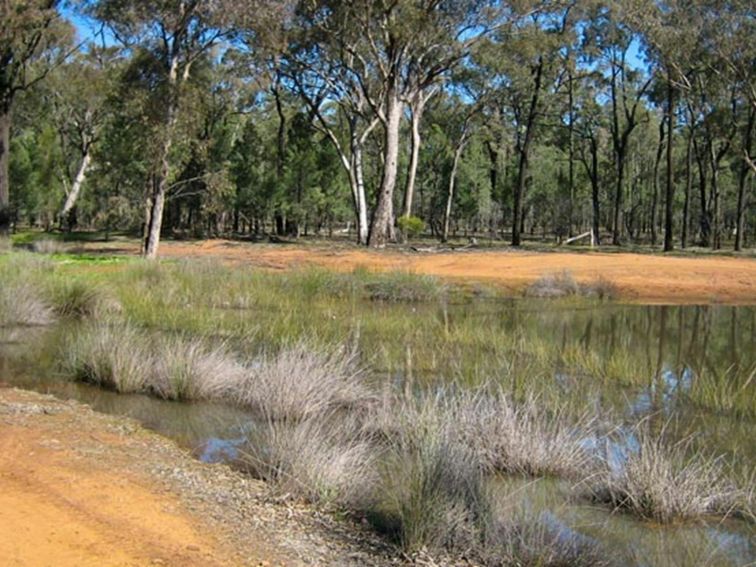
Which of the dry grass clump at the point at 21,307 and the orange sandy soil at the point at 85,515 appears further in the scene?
the dry grass clump at the point at 21,307

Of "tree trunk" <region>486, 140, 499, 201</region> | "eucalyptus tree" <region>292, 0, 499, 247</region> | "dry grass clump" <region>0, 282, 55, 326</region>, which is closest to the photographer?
"dry grass clump" <region>0, 282, 55, 326</region>

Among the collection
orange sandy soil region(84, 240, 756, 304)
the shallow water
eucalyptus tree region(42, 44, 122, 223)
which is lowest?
the shallow water

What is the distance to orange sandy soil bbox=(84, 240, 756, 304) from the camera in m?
25.3

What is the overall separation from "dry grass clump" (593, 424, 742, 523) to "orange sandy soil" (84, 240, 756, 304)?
718 inches

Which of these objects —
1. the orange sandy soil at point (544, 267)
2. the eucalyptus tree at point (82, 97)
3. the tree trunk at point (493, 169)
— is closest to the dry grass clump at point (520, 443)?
the orange sandy soil at point (544, 267)

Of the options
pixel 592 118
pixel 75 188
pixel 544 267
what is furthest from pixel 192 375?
pixel 592 118

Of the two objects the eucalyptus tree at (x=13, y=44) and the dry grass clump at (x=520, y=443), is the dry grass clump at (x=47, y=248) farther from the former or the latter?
the dry grass clump at (x=520, y=443)

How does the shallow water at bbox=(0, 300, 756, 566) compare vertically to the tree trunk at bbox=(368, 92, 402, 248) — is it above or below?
below

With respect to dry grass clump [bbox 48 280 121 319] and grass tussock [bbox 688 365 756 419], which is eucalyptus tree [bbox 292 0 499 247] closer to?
dry grass clump [bbox 48 280 121 319]

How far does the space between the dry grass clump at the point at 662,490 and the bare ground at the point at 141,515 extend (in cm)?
226

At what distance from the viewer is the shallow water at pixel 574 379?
5.97m

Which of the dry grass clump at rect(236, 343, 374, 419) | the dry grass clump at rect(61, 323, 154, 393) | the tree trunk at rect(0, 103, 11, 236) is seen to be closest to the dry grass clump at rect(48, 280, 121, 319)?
the dry grass clump at rect(61, 323, 154, 393)

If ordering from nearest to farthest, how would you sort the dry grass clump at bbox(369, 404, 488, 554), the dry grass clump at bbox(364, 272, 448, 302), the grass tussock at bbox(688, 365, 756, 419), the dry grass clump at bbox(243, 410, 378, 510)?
the dry grass clump at bbox(369, 404, 488, 554), the dry grass clump at bbox(243, 410, 378, 510), the grass tussock at bbox(688, 365, 756, 419), the dry grass clump at bbox(364, 272, 448, 302)

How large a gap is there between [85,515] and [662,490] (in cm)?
420
